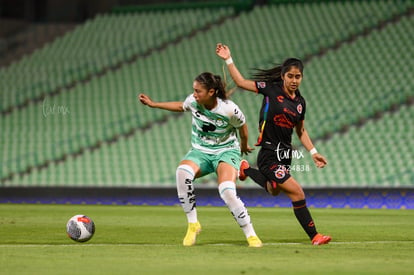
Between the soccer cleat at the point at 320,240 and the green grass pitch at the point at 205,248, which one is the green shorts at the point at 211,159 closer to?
the green grass pitch at the point at 205,248

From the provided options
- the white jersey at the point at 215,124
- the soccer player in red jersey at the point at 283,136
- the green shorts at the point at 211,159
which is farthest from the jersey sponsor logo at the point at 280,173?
the white jersey at the point at 215,124

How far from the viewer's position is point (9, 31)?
1328 inches

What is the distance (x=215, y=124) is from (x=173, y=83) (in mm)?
18044

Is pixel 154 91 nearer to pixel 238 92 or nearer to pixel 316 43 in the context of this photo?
pixel 238 92

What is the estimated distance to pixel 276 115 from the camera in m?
9.41

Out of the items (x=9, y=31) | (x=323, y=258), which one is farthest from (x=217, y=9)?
(x=323, y=258)

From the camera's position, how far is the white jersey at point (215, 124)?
905cm

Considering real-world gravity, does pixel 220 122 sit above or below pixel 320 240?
above

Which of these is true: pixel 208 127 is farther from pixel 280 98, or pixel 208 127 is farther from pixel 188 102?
pixel 280 98

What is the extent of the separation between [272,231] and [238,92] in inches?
563

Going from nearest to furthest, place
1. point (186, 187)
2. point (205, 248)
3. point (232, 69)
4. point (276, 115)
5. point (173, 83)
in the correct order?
point (205, 248)
point (232, 69)
point (186, 187)
point (276, 115)
point (173, 83)

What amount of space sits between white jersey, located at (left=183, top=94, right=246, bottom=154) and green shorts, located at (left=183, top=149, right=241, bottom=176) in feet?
0.15

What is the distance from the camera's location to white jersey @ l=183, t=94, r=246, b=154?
905cm

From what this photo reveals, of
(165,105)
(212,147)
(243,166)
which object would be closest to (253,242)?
(212,147)
